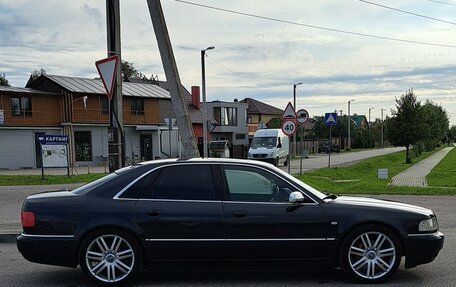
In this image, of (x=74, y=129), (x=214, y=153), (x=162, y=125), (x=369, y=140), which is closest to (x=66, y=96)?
(x=74, y=129)

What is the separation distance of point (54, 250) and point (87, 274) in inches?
17.7

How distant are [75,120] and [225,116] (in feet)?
75.1

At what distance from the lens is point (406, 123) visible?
40.7 m

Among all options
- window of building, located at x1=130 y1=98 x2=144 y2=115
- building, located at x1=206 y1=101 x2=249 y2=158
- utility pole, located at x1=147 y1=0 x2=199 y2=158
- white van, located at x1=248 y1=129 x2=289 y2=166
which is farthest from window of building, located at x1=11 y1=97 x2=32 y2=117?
utility pole, located at x1=147 y1=0 x2=199 y2=158

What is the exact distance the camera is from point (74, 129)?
39.8 m

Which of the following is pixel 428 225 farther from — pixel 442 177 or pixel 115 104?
pixel 442 177

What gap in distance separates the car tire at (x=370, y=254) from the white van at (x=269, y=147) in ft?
90.8

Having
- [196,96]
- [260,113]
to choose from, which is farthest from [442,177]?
[260,113]

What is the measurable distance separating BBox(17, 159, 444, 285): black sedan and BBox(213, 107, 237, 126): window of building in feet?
172

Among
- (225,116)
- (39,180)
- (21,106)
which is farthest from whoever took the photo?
(225,116)

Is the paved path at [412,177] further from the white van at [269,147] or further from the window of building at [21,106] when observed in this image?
the window of building at [21,106]

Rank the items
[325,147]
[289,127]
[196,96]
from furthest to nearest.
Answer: [325,147], [196,96], [289,127]

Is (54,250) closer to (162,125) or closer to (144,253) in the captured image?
(144,253)

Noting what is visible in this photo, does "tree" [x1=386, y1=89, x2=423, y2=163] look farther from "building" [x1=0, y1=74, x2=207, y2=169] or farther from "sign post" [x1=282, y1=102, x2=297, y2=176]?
"sign post" [x1=282, y1=102, x2=297, y2=176]
